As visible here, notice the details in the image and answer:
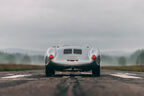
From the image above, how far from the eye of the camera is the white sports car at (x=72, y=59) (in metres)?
10.6

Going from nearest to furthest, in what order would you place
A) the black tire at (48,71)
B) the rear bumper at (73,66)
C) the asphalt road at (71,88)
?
the asphalt road at (71,88)
the rear bumper at (73,66)
the black tire at (48,71)

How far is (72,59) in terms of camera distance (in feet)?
34.8

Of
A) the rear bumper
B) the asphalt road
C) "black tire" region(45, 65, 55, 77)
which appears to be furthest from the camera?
"black tire" region(45, 65, 55, 77)

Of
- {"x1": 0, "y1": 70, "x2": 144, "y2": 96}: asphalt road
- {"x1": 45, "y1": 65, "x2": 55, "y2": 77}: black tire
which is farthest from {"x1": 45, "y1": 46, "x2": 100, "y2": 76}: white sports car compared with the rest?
{"x1": 0, "y1": 70, "x2": 144, "y2": 96}: asphalt road

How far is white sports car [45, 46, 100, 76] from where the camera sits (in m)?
10.6

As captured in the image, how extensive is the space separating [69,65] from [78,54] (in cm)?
63

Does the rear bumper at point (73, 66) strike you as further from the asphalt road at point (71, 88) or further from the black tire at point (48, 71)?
the asphalt road at point (71, 88)

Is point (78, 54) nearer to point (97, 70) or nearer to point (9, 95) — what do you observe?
point (97, 70)

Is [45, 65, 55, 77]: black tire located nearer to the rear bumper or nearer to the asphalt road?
the rear bumper

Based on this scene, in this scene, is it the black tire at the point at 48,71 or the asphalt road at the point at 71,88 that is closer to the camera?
the asphalt road at the point at 71,88

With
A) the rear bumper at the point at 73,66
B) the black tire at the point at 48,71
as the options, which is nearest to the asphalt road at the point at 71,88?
the rear bumper at the point at 73,66

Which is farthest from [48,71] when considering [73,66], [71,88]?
[71,88]

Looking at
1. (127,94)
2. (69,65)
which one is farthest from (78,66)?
(127,94)

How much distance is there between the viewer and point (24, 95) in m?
4.61
